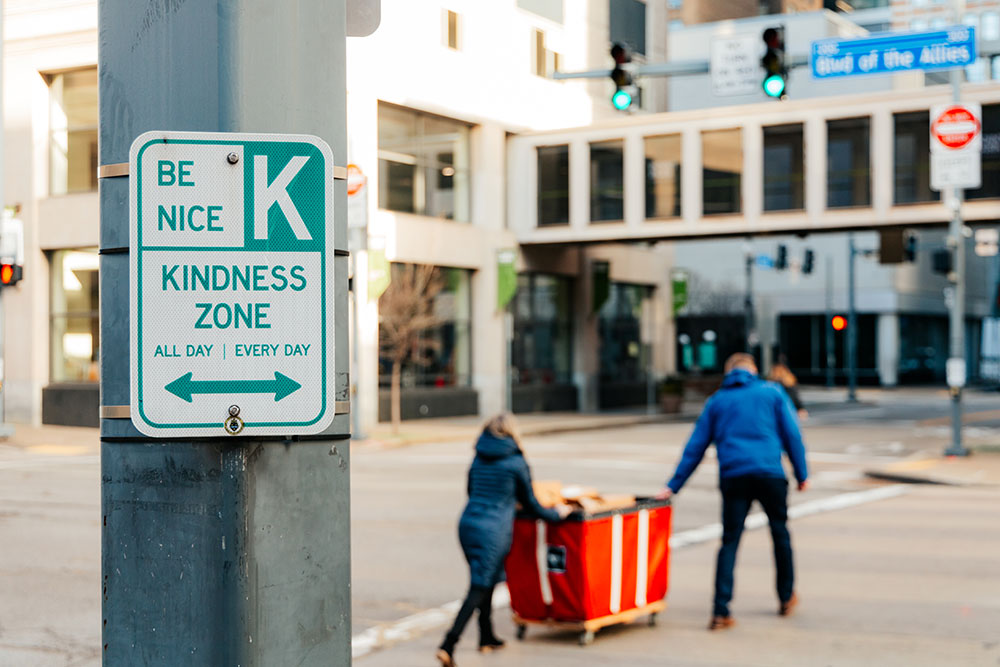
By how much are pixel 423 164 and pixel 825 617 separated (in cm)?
2573

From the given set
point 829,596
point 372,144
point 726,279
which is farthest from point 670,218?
point 726,279

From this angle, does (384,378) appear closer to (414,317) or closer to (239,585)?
(414,317)

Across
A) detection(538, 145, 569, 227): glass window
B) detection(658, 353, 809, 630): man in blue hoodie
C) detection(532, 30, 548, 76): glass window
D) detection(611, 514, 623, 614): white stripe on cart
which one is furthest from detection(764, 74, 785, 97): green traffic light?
detection(538, 145, 569, 227): glass window

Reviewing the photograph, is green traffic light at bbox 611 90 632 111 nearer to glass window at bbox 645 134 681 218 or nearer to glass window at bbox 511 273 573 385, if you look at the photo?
glass window at bbox 645 134 681 218

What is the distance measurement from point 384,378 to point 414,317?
10.5 ft

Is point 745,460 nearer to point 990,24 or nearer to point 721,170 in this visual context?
point 721,170

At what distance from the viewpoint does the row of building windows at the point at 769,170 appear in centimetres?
3359

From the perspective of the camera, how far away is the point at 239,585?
8.53 ft

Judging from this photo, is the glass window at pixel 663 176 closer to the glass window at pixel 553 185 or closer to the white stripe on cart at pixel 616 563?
the glass window at pixel 553 185

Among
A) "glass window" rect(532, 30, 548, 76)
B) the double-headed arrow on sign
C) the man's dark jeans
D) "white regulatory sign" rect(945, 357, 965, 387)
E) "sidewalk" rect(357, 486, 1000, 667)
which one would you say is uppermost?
"glass window" rect(532, 30, 548, 76)

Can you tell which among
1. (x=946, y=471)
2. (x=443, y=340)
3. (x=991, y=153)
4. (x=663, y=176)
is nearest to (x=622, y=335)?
(x=663, y=176)

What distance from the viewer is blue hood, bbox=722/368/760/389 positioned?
29.5 feet

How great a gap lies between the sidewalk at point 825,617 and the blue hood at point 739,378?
1.73 metres

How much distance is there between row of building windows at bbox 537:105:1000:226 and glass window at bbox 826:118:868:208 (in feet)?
0.09
